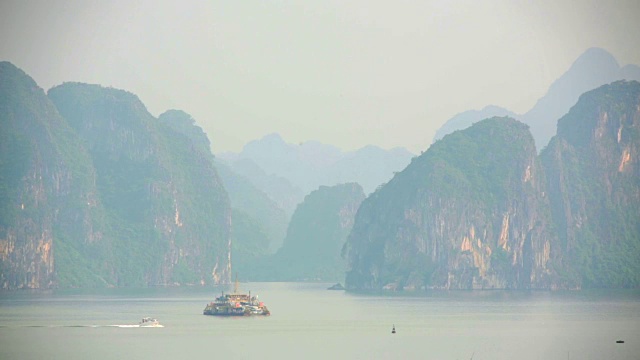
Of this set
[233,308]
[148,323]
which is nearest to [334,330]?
[148,323]

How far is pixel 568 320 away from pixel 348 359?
40.5m

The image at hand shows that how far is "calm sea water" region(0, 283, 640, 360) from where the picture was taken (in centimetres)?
10044

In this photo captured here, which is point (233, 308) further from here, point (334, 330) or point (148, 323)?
point (334, 330)

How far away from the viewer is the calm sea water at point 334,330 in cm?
10044

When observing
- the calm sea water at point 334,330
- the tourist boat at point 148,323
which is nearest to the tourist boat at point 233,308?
the calm sea water at point 334,330

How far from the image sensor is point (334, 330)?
4806 inches

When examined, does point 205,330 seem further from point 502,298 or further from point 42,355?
point 502,298

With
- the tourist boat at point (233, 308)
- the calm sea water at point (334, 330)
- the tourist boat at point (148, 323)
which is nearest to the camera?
the calm sea water at point (334, 330)

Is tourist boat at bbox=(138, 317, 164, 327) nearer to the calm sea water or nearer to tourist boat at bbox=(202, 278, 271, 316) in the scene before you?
the calm sea water

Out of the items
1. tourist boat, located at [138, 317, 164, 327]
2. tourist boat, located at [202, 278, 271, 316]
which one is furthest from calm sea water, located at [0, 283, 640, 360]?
tourist boat, located at [138, 317, 164, 327]

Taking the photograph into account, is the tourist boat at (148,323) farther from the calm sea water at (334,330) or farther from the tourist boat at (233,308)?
the tourist boat at (233,308)

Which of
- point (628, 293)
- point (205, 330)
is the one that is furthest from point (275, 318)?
point (628, 293)

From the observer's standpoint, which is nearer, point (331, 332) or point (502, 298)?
Result: point (331, 332)

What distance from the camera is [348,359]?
9619cm
